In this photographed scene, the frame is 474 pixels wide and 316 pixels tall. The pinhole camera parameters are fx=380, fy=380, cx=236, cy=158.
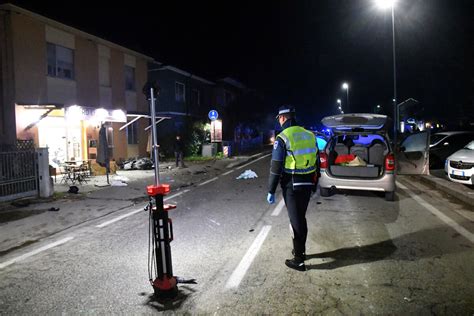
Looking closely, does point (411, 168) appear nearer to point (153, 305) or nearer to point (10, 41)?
point (153, 305)

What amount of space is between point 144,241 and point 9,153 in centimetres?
606

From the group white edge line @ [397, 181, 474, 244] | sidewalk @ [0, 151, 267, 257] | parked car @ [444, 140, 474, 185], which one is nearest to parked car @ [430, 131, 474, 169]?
parked car @ [444, 140, 474, 185]

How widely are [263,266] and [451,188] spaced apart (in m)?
7.38

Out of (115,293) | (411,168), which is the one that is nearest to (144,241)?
(115,293)

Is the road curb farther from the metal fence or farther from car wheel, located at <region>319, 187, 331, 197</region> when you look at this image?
the metal fence

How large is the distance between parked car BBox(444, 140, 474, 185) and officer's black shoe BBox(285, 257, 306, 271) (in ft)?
24.4

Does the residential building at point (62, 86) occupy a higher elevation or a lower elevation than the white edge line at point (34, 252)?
higher

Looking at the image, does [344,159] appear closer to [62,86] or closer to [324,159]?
[324,159]

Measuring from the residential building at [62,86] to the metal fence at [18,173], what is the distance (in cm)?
275

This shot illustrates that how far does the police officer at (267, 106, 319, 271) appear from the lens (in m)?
4.82

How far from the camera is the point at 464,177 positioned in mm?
10203

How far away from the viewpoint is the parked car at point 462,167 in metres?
10.1

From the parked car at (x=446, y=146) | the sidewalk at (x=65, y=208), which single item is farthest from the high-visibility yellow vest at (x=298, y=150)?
the parked car at (x=446, y=146)

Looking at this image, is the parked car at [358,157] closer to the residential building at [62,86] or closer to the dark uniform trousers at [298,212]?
the dark uniform trousers at [298,212]
